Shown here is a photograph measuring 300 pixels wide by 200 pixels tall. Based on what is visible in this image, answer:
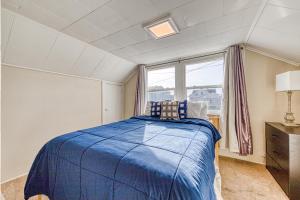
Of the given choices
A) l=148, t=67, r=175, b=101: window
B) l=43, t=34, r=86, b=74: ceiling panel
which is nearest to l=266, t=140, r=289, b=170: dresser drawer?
l=148, t=67, r=175, b=101: window

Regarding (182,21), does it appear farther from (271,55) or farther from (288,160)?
(288,160)

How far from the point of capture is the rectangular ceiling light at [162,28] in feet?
5.84

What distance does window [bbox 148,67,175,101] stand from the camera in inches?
133

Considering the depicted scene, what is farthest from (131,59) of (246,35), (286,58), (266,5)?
(286,58)

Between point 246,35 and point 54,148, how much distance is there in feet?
9.52

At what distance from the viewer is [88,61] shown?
8.87 ft

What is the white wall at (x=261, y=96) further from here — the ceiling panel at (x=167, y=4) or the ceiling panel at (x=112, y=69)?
the ceiling panel at (x=112, y=69)

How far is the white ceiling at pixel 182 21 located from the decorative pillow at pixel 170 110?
1050mm

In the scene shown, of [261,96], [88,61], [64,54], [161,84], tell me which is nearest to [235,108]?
[261,96]

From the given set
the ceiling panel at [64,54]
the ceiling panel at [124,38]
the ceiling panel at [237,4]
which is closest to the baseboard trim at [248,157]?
the ceiling panel at [237,4]

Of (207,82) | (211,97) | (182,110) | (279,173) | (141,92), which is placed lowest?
(279,173)

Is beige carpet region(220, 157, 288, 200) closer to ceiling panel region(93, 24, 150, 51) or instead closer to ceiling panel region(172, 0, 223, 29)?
ceiling panel region(172, 0, 223, 29)

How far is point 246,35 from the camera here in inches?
85.7

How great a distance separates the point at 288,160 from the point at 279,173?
35 centimetres
